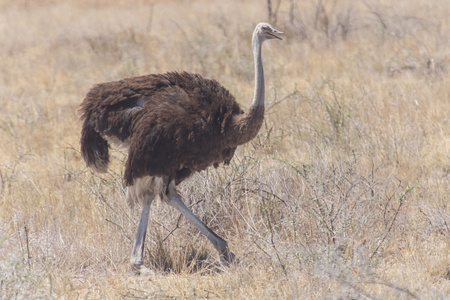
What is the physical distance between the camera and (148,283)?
15.4 ft

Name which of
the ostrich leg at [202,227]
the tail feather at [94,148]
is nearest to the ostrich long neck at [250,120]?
the ostrich leg at [202,227]

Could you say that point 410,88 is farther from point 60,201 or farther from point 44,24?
point 44,24

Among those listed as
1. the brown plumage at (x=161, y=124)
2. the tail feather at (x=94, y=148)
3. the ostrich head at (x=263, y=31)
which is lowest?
the tail feather at (x=94, y=148)

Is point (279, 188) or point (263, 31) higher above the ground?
point (263, 31)

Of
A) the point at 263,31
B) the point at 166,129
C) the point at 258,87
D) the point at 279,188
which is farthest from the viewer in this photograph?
the point at 279,188

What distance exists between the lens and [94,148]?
5.26 m

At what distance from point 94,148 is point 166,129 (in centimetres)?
76

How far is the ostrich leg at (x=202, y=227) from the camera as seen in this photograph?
487 centimetres

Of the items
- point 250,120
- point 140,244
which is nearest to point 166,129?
point 250,120

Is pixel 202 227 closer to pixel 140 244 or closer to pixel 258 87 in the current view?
pixel 140 244

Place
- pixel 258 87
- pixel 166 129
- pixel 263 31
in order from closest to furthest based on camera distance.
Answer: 1. pixel 166 129
2. pixel 258 87
3. pixel 263 31

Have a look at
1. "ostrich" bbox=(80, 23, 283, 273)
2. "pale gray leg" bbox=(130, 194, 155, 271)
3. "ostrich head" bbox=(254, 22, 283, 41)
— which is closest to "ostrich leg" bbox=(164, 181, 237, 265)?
"ostrich" bbox=(80, 23, 283, 273)

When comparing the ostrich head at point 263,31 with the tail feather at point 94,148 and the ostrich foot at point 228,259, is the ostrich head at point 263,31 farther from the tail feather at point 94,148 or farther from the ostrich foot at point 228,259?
the ostrich foot at point 228,259

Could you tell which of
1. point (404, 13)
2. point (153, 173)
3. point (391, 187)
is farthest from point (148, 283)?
point (404, 13)
